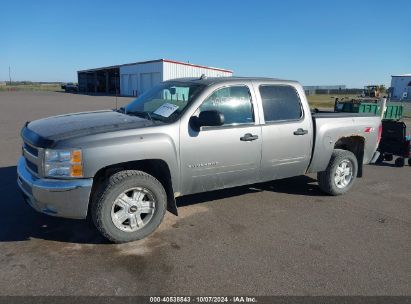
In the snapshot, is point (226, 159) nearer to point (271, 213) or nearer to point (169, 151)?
point (169, 151)

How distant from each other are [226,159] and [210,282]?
169cm

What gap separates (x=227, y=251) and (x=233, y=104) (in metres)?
1.88

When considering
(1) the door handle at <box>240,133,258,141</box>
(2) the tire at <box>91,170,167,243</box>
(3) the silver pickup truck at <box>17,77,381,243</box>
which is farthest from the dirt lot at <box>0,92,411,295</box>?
(1) the door handle at <box>240,133,258,141</box>

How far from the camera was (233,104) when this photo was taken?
15.5 ft

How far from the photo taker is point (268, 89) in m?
5.09

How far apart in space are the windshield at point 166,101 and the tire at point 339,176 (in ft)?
8.64

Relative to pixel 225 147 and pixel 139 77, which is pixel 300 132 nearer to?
pixel 225 147

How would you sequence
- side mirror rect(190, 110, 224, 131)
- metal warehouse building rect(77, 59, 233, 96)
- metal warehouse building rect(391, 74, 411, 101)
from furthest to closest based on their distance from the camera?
metal warehouse building rect(391, 74, 411, 101)
metal warehouse building rect(77, 59, 233, 96)
side mirror rect(190, 110, 224, 131)

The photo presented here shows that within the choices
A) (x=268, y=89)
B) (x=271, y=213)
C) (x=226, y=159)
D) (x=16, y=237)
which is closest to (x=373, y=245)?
(x=271, y=213)

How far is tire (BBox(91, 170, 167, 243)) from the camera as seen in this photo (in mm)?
3885

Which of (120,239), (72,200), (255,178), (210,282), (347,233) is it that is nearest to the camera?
(210,282)

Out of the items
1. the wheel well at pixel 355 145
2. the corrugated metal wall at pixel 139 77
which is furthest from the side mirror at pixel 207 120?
the corrugated metal wall at pixel 139 77

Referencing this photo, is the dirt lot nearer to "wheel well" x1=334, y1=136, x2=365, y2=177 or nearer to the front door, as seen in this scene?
the front door

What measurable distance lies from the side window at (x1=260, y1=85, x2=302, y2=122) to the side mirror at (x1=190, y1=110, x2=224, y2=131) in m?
0.99
